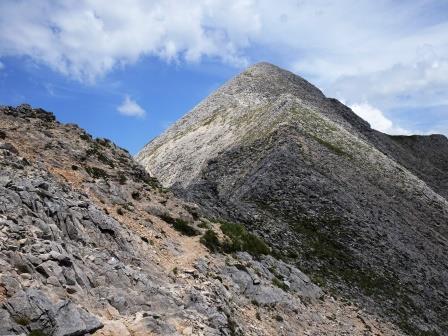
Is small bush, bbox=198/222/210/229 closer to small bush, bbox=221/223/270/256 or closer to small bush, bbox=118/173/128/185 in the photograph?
small bush, bbox=221/223/270/256

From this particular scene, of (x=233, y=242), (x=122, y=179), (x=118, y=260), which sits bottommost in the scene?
(x=118, y=260)

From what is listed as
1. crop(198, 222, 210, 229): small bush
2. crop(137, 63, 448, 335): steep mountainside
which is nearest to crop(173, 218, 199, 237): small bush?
crop(198, 222, 210, 229): small bush

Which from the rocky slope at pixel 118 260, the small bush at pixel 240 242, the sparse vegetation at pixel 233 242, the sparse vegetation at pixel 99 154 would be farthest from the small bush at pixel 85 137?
the small bush at pixel 240 242

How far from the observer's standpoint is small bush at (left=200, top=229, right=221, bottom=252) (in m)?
31.0

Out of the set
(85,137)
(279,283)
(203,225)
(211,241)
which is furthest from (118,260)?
(85,137)

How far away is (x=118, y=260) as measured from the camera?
2300 cm

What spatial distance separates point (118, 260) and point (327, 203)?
1167 inches

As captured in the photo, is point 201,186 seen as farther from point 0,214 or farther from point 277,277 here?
point 0,214

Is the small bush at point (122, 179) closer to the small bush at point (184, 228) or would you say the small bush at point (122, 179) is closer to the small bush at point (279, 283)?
the small bush at point (184, 228)

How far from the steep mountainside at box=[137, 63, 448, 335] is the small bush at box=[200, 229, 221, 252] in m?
6.65

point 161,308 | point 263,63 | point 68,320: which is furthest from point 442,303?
point 263,63

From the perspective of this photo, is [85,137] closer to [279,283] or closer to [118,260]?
[118,260]

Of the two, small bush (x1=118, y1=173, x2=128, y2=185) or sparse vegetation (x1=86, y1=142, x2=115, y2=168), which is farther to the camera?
sparse vegetation (x1=86, y1=142, x2=115, y2=168)

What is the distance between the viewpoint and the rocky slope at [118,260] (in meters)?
17.6
